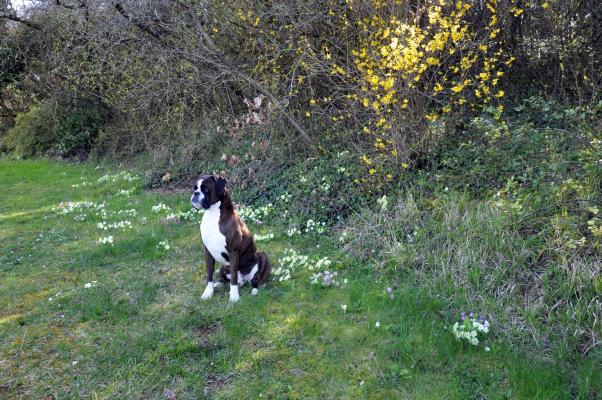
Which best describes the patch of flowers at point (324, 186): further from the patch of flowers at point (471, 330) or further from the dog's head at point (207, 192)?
the patch of flowers at point (471, 330)

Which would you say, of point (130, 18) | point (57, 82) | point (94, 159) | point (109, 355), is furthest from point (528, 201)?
point (57, 82)

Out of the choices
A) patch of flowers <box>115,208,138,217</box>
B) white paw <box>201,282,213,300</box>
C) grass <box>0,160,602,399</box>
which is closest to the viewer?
grass <box>0,160,602,399</box>

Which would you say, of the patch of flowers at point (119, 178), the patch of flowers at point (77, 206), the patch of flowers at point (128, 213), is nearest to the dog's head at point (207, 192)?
the patch of flowers at point (128, 213)

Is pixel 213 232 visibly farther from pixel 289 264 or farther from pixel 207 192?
pixel 289 264

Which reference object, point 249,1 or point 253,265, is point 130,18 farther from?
point 253,265

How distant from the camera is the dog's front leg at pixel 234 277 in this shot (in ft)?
15.3

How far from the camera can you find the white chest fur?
461 centimetres

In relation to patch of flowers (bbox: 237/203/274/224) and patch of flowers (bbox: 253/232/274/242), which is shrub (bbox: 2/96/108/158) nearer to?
patch of flowers (bbox: 237/203/274/224)

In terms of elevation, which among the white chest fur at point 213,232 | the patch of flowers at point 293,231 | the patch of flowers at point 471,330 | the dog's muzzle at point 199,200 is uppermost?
the dog's muzzle at point 199,200

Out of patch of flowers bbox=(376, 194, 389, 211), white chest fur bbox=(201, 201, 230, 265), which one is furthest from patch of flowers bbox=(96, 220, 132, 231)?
patch of flowers bbox=(376, 194, 389, 211)

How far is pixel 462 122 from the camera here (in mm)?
6484

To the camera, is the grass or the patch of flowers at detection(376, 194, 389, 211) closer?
the grass

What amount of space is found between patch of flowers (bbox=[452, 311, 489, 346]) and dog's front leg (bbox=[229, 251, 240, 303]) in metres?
2.12

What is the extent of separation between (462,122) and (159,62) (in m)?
6.86
